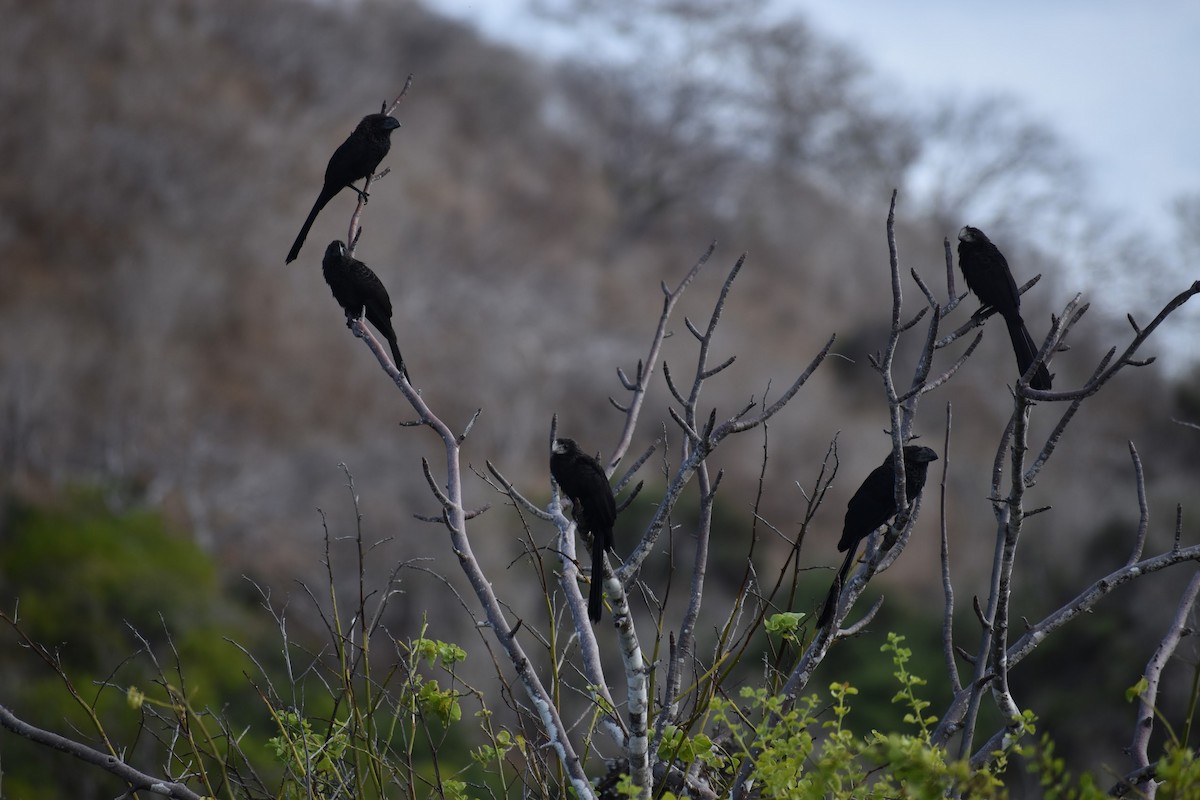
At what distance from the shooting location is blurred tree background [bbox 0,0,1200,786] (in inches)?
623

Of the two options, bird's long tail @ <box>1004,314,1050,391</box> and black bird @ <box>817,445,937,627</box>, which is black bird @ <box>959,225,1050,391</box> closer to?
bird's long tail @ <box>1004,314,1050,391</box>

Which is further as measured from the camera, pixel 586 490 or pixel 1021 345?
pixel 1021 345

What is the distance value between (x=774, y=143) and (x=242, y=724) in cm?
3041

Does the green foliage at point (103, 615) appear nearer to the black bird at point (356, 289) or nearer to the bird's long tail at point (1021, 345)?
the black bird at point (356, 289)

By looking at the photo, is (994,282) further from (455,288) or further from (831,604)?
(455,288)

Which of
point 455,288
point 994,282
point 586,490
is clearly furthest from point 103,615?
point 455,288

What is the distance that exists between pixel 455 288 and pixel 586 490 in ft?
74.5

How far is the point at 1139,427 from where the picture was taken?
22422 millimetres

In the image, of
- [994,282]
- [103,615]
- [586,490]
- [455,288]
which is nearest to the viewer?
[586,490]

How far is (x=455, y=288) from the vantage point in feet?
84.7

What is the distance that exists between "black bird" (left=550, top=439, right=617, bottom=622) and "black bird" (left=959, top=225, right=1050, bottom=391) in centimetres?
141

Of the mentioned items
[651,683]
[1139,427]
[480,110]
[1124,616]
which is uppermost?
[480,110]

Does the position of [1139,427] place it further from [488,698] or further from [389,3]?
[389,3]

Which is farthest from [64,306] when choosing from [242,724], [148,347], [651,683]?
[651,683]
